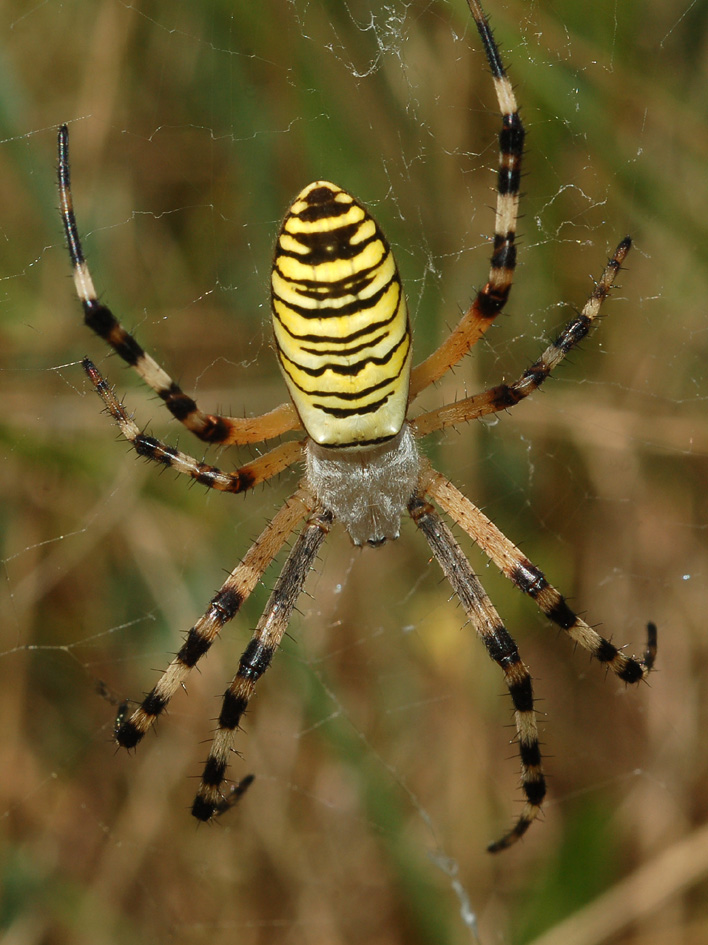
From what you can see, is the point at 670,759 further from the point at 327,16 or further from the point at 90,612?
the point at 327,16

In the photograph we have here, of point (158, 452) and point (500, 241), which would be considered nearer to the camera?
point (500, 241)

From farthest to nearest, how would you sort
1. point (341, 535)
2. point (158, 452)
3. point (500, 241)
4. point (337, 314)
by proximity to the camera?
point (341, 535) → point (158, 452) → point (500, 241) → point (337, 314)

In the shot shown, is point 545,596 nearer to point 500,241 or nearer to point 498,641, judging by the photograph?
point 498,641

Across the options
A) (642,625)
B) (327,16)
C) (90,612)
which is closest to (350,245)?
(327,16)

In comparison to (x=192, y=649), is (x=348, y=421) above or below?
above

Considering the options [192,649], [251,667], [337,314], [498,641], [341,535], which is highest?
[337,314]

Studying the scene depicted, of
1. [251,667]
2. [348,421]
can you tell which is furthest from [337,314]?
[251,667]

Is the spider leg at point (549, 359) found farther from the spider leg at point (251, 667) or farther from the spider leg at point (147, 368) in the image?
the spider leg at point (251, 667)
